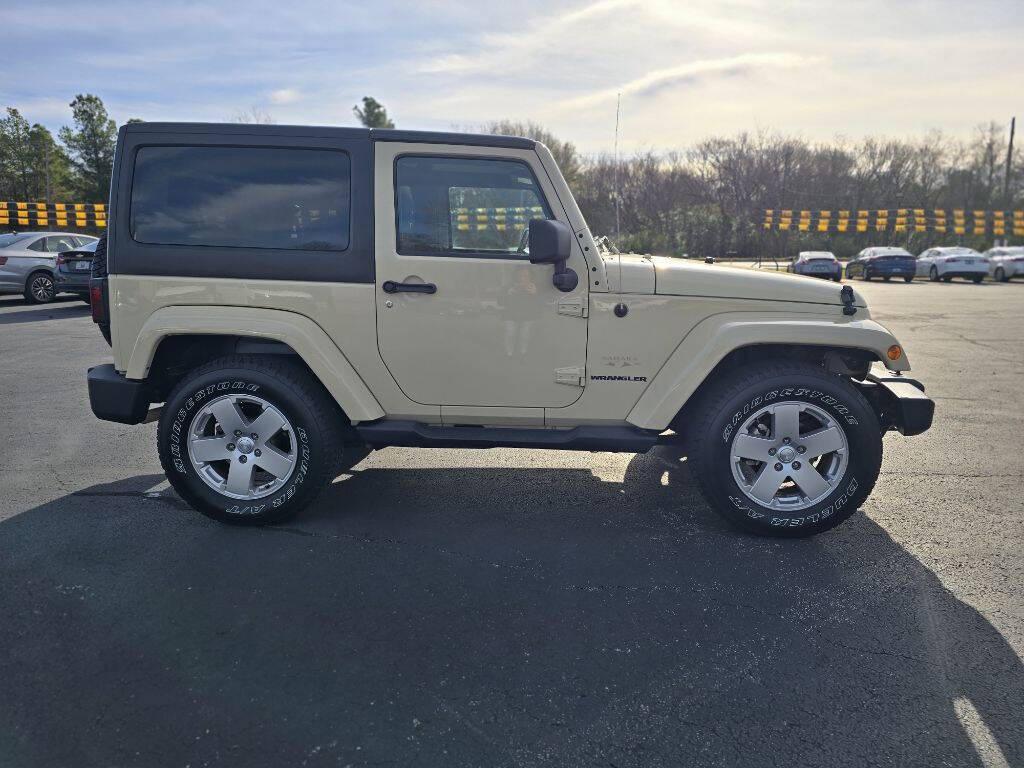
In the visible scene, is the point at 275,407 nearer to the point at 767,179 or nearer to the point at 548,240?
the point at 548,240

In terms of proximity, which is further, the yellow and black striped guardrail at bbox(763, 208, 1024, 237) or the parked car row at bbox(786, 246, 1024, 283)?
the yellow and black striped guardrail at bbox(763, 208, 1024, 237)

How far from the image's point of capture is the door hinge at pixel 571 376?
13.0 feet

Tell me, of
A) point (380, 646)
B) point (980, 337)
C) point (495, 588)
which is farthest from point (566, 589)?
point (980, 337)

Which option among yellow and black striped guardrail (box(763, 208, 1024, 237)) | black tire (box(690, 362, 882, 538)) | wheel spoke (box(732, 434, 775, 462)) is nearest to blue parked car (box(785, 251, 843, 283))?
yellow and black striped guardrail (box(763, 208, 1024, 237))

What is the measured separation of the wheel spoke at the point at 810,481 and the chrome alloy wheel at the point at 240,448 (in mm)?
2716

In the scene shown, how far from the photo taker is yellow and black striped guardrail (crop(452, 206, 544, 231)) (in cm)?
393

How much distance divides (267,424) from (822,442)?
299cm

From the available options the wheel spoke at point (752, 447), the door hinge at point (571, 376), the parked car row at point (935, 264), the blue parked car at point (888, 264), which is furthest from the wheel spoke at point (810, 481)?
the blue parked car at point (888, 264)

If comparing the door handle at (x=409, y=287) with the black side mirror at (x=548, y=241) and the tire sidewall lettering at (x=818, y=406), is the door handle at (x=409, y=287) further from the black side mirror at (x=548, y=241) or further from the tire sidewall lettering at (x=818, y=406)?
the tire sidewall lettering at (x=818, y=406)

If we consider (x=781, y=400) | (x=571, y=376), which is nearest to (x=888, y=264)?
(x=781, y=400)

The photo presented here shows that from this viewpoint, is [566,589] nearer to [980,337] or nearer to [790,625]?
[790,625]

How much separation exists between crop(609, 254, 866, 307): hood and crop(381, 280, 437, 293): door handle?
40.0 inches

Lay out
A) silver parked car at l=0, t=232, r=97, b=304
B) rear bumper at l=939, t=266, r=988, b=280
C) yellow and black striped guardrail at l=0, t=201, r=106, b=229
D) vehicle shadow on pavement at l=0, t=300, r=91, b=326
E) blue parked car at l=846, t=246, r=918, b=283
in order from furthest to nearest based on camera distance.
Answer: yellow and black striped guardrail at l=0, t=201, r=106, b=229 → blue parked car at l=846, t=246, r=918, b=283 → rear bumper at l=939, t=266, r=988, b=280 → silver parked car at l=0, t=232, r=97, b=304 → vehicle shadow on pavement at l=0, t=300, r=91, b=326

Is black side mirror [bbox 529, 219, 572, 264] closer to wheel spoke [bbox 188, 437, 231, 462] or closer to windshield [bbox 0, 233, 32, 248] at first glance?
wheel spoke [bbox 188, 437, 231, 462]
